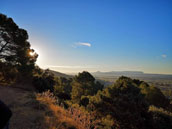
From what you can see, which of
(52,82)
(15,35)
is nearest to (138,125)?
(15,35)

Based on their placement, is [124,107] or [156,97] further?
[156,97]

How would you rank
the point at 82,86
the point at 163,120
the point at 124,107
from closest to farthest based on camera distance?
1. the point at 124,107
2. the point at 163,120
3. the point at 82,86

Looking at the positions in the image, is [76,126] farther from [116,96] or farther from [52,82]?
[52,82]

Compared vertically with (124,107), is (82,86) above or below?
below

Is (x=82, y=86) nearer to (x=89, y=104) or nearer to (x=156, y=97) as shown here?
(x=89, y=104)

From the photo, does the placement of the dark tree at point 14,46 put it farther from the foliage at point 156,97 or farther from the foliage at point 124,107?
the foliage at point 156,97

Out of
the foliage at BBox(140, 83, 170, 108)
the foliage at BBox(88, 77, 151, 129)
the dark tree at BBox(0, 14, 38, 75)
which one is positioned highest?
the dark tree at BBox(0, 14, 38, 75)

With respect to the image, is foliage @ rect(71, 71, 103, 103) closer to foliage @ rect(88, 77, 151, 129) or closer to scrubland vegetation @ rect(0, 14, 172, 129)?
scrubland vegetation @ rect(0, 14, 172, 129)

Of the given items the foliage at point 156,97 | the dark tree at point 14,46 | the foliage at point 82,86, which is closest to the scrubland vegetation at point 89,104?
the dark tree at point 14,46

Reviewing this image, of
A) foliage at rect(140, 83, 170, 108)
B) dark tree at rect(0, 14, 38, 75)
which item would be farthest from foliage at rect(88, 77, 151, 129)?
foliage at rect(140, 83, 170, 108)

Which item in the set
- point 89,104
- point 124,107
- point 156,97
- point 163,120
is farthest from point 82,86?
point 156,97

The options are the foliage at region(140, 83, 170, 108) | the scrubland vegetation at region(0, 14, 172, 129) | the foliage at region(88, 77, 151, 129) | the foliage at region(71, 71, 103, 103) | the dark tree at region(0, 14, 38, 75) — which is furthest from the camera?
the foliage at region(71, 71, 103, 103)

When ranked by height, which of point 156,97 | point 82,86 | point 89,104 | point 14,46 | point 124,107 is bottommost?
point 156,97

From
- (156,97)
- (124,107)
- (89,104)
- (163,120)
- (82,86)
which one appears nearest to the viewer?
(124,107)
